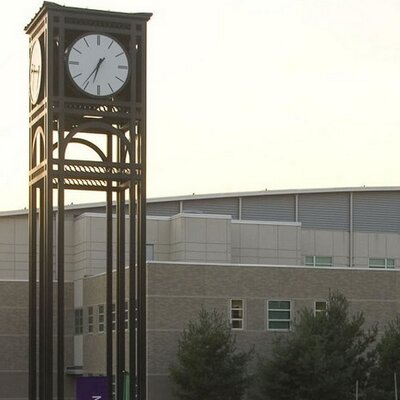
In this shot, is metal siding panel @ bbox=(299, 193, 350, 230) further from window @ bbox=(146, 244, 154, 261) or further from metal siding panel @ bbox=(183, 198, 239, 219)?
window @ bbox=(146, 244, 154, 261)

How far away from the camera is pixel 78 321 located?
5678 centimetres

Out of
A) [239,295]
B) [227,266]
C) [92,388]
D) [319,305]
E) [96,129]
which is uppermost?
[96,129]

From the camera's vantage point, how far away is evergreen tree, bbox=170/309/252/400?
46844 millimetres

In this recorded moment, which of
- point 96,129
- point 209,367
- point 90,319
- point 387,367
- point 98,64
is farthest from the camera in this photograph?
point 90,319

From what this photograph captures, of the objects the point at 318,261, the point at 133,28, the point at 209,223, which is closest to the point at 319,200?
the point at 318,261

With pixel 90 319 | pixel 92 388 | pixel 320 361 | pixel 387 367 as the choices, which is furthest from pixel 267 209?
pixel 92 388

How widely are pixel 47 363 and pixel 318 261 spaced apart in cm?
4135

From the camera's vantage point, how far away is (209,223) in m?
57.7

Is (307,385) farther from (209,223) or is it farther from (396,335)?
(209,223)

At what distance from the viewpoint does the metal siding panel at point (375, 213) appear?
66.4 m

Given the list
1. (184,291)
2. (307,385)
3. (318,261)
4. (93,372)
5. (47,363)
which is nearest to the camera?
(47,363)

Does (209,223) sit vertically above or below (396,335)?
above

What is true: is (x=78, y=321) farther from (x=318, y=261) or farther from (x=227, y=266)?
(x=318, y=261)

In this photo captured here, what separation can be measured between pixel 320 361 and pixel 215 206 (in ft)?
63.9
